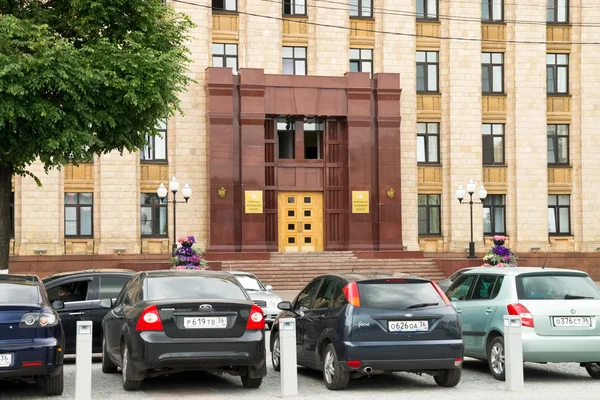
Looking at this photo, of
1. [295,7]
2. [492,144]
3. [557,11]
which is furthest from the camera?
[557,11]

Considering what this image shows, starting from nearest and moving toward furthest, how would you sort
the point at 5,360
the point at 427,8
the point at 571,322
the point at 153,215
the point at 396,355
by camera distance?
the point at 5,360, the point at 396,355, the point at 571,322, the point at 153,215, the point at 427,8

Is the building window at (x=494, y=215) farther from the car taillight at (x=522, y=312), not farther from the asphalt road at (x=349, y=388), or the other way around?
the car taillight at (x=522, y=312)

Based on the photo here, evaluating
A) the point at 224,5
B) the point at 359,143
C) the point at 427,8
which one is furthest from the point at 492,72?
the point at 224,5

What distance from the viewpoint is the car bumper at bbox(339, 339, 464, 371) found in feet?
44.7

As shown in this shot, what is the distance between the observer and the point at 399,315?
1383 centimetres

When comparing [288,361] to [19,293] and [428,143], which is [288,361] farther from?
[428,143]

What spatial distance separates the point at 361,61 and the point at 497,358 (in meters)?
31.8

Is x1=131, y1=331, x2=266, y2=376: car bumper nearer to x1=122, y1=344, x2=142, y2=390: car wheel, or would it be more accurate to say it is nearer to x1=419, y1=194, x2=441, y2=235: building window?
x1=122, y1=344, x2=142, y2=390: car wheel

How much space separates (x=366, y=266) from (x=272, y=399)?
29.0 metres

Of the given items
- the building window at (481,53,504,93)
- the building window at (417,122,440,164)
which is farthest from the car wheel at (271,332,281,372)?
the building window at (481,53,504,93)

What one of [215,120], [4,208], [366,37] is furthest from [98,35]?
[366,37]

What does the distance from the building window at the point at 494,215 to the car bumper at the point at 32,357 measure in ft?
116

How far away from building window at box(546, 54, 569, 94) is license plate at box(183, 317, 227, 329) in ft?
120

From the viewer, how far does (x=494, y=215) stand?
47.0 m
